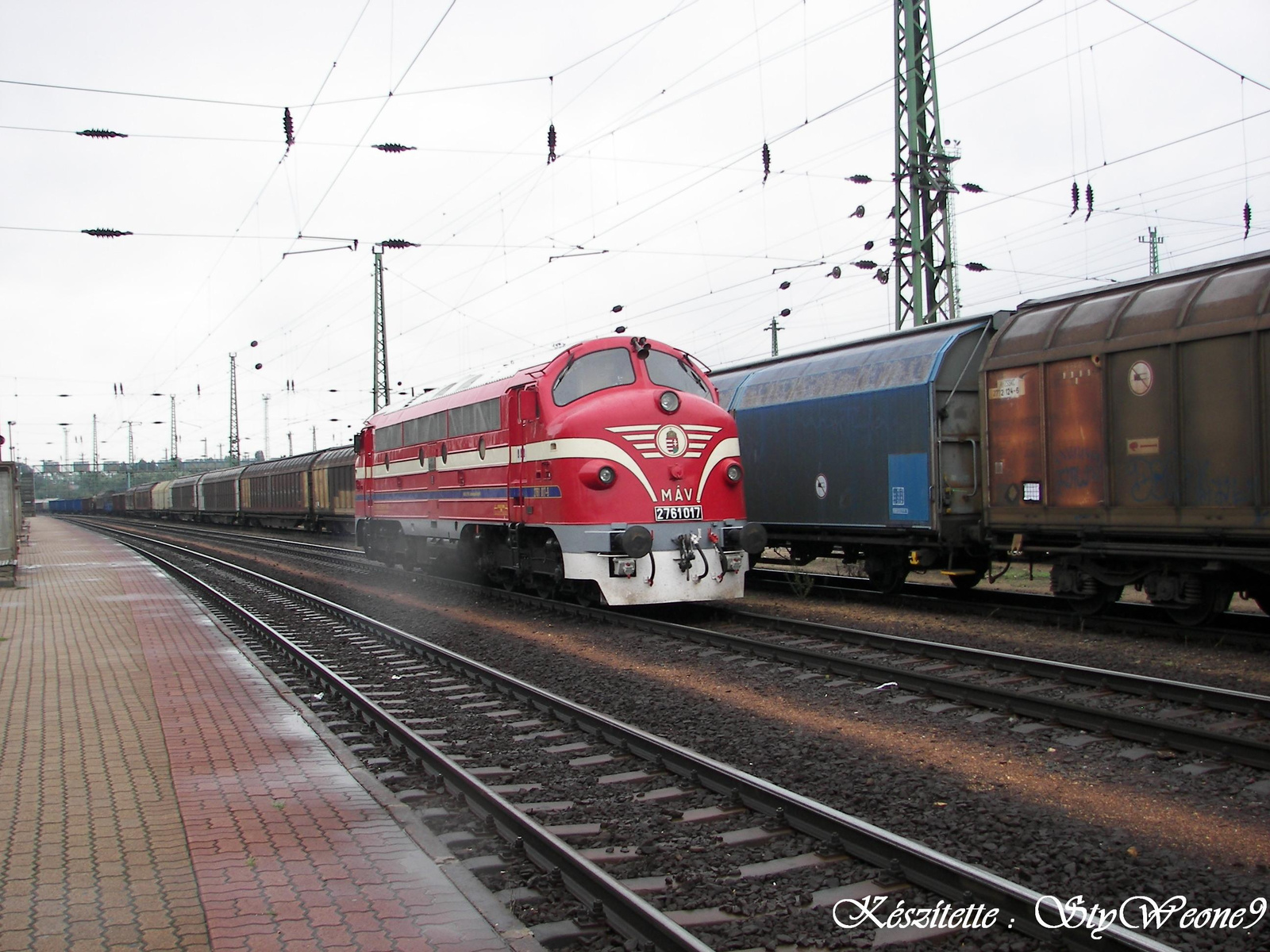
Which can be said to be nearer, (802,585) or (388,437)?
(802,585)

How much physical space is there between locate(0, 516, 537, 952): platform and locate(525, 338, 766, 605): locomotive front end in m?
4.15

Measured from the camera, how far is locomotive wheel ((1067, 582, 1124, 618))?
11.1 meters

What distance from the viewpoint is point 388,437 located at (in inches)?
773

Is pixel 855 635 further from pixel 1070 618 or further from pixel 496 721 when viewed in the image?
pixel 496 721

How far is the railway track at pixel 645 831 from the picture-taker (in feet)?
13.4

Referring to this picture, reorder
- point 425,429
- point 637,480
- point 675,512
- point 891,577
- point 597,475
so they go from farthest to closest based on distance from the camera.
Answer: point 425,429, point 891,577, point 675,512, point 637,480, point 597,475

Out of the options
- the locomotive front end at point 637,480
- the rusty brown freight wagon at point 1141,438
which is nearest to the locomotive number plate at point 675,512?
the locomotive front end at point 637,480

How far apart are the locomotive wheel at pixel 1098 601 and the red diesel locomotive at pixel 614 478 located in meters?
3.76

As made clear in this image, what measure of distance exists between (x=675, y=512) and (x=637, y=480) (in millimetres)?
633

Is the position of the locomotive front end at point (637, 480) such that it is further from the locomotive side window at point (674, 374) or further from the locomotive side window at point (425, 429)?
the locomotive side window at point (425, 429)

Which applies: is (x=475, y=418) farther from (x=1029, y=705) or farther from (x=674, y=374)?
(x=1029, y=705)

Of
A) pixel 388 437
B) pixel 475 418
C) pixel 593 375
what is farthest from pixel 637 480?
pixel 388 437

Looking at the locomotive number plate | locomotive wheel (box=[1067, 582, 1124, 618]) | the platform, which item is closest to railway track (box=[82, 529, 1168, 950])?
the platform

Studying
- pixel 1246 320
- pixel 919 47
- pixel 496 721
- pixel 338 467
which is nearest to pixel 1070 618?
pixel 1246 320
